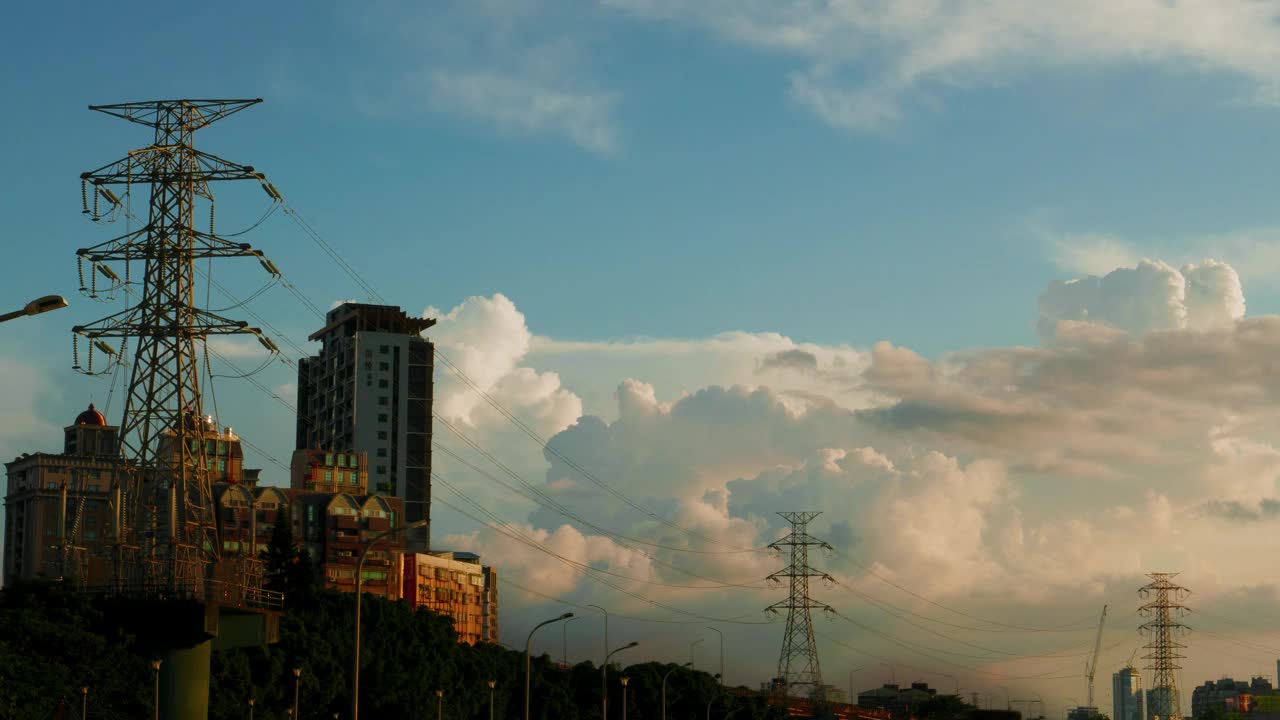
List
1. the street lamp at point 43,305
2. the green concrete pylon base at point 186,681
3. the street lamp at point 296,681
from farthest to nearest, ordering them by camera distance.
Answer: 1. the street lamp at point 296,681
2. the green concrete pylon base at point 186,681
3. the street lamp at point 43,305

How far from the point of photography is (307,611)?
154 metres

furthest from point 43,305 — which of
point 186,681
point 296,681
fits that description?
point 296,681

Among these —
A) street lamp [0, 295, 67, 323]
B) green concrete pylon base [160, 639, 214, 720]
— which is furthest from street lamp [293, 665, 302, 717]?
street lamp [0, 295, 67, 323]

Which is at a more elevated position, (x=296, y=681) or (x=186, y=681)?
(x=186, y=681)

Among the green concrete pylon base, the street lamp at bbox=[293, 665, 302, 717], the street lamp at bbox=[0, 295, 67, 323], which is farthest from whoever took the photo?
the street lamp at bbox=[293, 665, 302, 717]

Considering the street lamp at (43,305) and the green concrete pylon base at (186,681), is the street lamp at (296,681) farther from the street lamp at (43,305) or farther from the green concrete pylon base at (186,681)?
the street lamp at (43,305)

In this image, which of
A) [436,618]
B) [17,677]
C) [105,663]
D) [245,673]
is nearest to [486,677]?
[436,618]

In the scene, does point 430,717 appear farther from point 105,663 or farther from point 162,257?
point 162,257

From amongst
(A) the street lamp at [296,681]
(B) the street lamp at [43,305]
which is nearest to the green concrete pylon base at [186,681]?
(A) the street lamp at [296,681]

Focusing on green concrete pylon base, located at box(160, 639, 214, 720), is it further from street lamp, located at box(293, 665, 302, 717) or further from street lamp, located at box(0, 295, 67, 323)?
street lamp, located at box(0, 295, 67, 323)

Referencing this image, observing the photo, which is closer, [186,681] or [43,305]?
[43,305]

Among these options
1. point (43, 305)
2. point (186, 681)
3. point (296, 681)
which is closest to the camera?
point (43, 305)

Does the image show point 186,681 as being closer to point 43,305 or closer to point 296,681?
point 296,681

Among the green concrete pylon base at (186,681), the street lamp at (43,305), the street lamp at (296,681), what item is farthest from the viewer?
the street lamp at (296,681)
